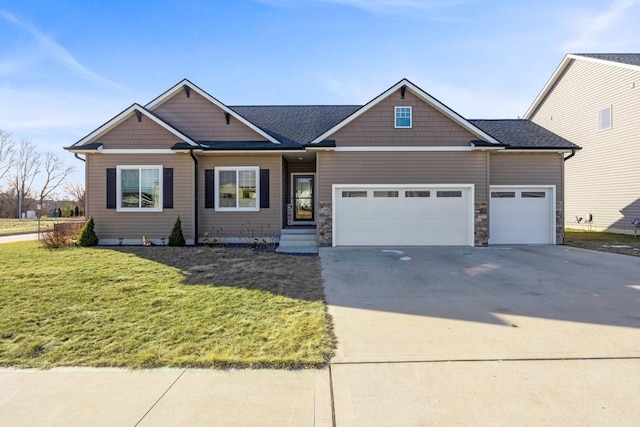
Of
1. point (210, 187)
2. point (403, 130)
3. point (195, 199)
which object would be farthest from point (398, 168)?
point (195, 199)

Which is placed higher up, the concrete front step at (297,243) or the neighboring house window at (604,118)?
the neighboring house window at (604,118)

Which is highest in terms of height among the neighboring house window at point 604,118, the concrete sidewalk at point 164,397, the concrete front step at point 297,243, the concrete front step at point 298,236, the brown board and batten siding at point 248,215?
the neighboring house window at point 604,118

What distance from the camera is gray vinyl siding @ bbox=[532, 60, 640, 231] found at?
15.5 metres

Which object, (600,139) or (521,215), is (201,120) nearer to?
(521,215)

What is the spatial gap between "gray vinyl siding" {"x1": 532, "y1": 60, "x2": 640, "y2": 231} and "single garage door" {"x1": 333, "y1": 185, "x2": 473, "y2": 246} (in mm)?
10066

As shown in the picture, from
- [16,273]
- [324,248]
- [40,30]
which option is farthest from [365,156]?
[40,30]

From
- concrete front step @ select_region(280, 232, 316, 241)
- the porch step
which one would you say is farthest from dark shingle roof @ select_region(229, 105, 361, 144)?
concrete front step @ select_region(280, 232, 316, 241)

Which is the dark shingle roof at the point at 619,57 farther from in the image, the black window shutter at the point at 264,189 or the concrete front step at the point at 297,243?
the black window shutter at the point at 264,189

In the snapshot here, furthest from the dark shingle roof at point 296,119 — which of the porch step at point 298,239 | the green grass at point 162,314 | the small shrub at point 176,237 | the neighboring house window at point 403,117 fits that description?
the green grass at point 162,314

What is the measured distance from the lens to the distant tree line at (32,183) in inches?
1660

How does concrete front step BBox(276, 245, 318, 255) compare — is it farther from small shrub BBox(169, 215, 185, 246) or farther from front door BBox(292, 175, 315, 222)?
front door BBox(292, 175, 315, 222)

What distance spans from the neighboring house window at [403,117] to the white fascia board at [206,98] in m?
4.40

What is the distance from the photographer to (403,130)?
11664 mm

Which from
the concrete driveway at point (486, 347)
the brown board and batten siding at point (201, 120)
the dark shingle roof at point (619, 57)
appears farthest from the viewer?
the dark shingle roof at point (619, 57)
